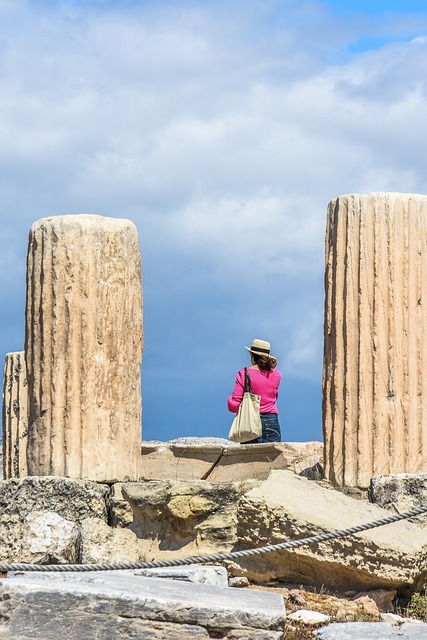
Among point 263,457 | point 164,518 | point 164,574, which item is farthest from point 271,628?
point 263,457

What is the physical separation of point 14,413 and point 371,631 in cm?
1063

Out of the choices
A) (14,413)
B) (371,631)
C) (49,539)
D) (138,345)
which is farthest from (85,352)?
(14,413)

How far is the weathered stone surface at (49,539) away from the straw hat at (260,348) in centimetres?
309

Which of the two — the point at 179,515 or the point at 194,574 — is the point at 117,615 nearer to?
the point at 194,574

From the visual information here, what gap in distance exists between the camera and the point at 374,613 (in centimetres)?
836

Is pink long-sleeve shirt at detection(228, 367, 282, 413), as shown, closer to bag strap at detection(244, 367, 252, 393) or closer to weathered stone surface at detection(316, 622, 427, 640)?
bag strap at detection(244, 367, 252, 393)

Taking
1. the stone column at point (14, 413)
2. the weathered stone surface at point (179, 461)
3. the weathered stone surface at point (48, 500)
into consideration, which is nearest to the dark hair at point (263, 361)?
the weathered stone surface at point (179, 461)

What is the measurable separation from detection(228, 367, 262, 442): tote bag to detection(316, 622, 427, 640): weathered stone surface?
14.0 ft

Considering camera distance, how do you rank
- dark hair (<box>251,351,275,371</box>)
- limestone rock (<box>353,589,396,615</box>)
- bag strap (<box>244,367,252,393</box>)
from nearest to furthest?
limestone rock (<box>353,589,396,615</box>) < bag strap (<box>244,367,252,393</box>) < dark hair (<box>251,351,275,371</box>)

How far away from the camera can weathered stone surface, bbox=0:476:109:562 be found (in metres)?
9.85

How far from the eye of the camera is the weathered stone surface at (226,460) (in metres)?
11.6

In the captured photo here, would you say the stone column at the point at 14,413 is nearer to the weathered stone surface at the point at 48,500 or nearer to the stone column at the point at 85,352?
the stone column at the point at 85,352

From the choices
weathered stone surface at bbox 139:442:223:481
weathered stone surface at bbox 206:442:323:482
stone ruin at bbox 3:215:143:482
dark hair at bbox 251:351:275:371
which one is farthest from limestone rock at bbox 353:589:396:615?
dark hair at bbox 251:351:275:371

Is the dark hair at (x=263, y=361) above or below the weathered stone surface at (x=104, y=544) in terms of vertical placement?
above
